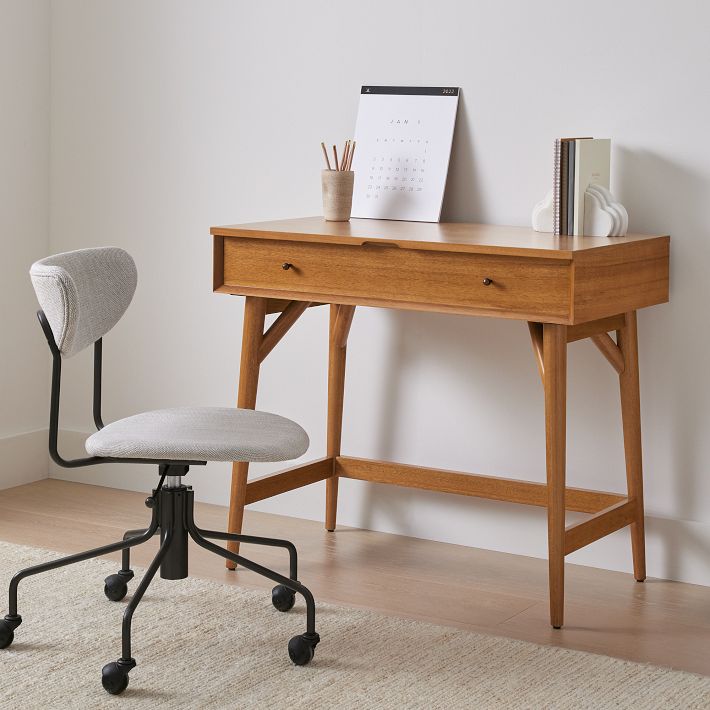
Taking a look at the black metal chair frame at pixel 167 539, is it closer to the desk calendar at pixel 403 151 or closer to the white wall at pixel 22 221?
the desk calendar at pixel 403 151

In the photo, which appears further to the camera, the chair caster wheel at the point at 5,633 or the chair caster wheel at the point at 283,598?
the chair caster wheel at the point at 283,598

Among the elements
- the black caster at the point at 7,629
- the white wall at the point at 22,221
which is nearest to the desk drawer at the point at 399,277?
the black caster at the point at 7,629

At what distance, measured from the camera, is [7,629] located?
240 centimetres

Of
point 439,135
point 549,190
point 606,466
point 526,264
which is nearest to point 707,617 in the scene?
point 606,466

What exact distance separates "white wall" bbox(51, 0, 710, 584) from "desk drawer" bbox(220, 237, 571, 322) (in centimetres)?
53

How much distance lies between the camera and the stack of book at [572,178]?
2.79m

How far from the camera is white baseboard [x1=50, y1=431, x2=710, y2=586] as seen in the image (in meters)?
2.98

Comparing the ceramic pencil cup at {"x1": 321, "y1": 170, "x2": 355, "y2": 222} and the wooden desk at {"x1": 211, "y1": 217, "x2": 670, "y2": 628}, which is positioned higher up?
the ceramic pencil cup at {"x1": 321, "y1": 170, "x2": 355, "y2": 222}

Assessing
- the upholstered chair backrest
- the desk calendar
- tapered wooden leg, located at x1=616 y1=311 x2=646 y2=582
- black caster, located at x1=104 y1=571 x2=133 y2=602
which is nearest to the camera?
the upholstered chair backrest

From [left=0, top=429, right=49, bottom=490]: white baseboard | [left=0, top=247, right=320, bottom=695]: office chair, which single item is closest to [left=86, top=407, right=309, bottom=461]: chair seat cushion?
[left=0, top=247, right=320, bottom=695]: office chair

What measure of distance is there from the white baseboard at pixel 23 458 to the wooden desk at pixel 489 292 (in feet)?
3.64

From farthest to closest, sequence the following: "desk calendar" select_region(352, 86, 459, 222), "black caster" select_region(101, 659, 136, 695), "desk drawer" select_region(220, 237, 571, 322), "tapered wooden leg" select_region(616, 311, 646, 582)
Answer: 1. "desk calendar" select_region(352, 86, 459, 222)
2. "tapered wooden leg" select_region(616, 311, 646, 582)
3. "desk drawer" select_region(220, 237, 571, 322)
4. "black caster" select_region(101, 659, 136, 695)

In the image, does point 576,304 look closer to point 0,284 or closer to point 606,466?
point 606,466

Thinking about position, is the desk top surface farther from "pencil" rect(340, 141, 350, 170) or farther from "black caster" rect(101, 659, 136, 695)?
"black caster" rect(101, 659, 136, 695)
